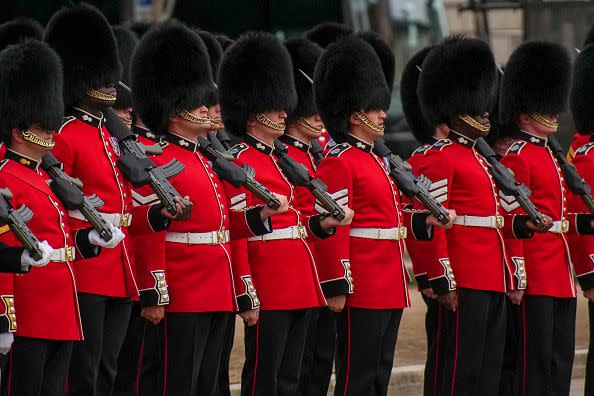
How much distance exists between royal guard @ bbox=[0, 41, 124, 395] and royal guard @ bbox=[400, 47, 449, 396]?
1.62 meters

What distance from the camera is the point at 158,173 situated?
19.1 feet

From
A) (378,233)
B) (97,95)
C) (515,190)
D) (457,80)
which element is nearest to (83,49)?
(97,95)

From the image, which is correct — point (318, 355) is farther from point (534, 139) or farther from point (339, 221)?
point (534, 139)

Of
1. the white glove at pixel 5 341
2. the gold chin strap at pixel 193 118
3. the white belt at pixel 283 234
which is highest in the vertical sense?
the gold chin strap at pixel 193 118

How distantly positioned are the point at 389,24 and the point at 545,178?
7047 millimetres

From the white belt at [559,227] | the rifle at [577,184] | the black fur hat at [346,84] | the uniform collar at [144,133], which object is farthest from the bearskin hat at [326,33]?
the white belt at [559,227]

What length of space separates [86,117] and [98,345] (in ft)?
2.87

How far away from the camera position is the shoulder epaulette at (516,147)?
277 inches

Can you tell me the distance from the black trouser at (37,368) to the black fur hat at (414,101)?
263 centimetres

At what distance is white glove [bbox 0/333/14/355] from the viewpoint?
5125 millimetres

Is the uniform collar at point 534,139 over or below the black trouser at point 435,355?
over

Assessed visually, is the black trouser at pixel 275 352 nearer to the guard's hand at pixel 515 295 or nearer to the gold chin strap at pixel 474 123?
the guard's hand at pixel 515 295

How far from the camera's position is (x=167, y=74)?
6.37m

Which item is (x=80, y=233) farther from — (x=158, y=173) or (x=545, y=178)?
(x=545, y=178)
